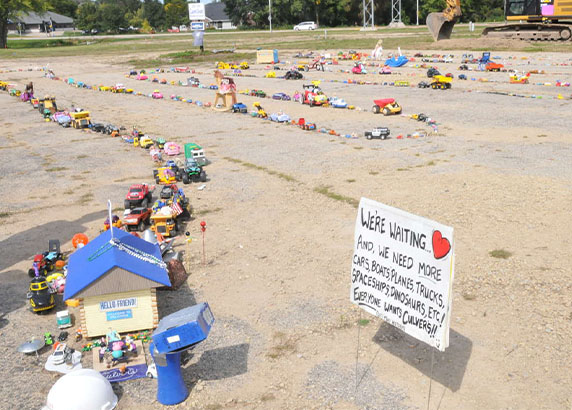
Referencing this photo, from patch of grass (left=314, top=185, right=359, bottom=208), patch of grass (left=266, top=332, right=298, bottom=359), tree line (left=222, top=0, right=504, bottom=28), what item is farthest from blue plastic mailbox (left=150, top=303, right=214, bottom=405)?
tree line (left=222, top=0, right=504, bottom=28)

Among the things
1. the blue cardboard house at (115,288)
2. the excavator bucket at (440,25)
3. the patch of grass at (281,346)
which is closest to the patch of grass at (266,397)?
the patch of grass at (281,346)

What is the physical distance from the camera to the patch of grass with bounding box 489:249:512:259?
9914 millimetres

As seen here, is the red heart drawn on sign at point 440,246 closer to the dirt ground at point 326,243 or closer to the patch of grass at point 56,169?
the dirt ground at point 326,243

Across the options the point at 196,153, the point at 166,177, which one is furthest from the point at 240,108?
the point at 166,177

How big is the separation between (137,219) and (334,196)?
4.68 metres

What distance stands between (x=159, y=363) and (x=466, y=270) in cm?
543

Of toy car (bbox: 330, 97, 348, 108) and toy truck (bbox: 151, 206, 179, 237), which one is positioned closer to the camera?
toy truck (bbox: 151, 206, 179, 237)

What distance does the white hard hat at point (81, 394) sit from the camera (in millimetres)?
6195

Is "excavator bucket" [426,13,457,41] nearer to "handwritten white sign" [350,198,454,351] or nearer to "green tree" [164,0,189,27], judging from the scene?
"handwritten white sign" [350,198,454,351]

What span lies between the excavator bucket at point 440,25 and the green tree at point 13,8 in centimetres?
4936

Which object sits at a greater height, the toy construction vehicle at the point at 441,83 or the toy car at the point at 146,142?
the toy construction vehicle at the point at 441,83

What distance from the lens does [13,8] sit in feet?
233

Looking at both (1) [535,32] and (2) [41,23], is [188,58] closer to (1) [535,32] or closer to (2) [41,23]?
(1) [535,32]

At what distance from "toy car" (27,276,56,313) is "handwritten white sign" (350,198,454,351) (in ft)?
15.5
